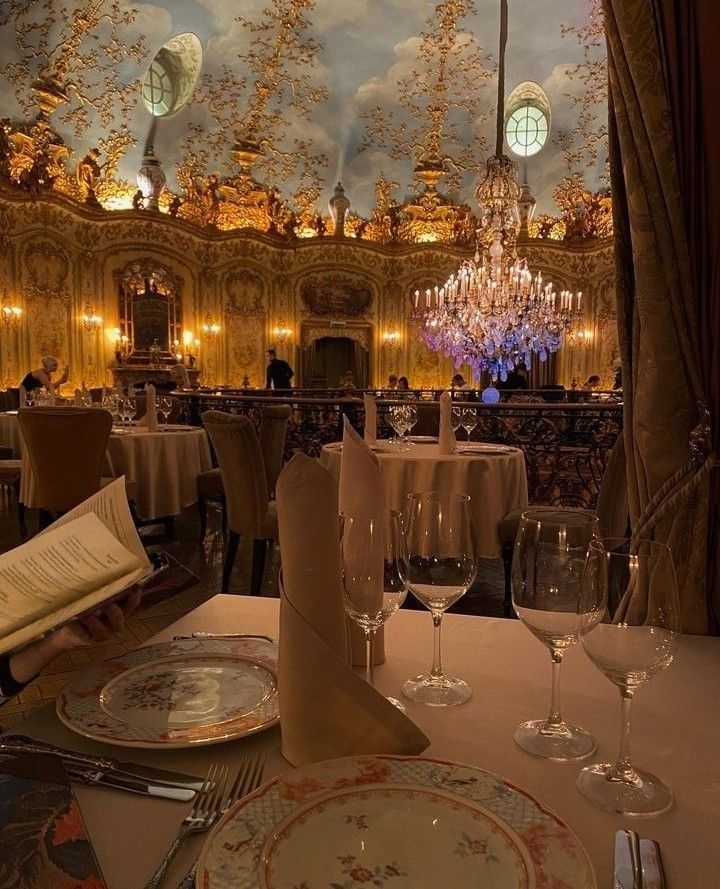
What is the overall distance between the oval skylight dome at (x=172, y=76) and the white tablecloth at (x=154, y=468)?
10486mm

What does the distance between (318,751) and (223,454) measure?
122 inches

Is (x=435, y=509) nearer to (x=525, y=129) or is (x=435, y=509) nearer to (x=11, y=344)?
(x=11, y=344)

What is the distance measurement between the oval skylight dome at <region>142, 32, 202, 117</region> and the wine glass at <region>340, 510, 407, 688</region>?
14169mm

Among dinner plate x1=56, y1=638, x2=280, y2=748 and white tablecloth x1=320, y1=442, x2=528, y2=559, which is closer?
dinner plate x1=56, y1=638, x2=280, y2=748

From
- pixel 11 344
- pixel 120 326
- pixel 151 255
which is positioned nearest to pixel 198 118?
pixel 151 255

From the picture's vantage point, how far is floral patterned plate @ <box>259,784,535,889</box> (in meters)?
0.49

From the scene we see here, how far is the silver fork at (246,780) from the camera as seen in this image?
61 cm

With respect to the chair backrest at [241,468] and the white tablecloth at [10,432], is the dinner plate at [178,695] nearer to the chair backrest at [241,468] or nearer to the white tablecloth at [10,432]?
the chair backrest at [241,468]

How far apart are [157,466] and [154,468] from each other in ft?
0.10

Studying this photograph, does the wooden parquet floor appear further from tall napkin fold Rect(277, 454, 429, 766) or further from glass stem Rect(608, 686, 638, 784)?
glass stem Rect(608, 686, 638, 784)

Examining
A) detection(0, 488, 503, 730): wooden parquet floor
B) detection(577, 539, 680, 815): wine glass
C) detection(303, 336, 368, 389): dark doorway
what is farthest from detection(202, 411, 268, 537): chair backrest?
detection(303, 336, 368, 389): dark doorway

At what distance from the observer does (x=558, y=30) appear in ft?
41.6

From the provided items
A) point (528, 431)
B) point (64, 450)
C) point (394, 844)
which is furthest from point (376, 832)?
point (528, 431)

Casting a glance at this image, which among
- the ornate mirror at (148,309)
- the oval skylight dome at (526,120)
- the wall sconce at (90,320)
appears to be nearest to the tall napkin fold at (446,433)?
the ornate mirror at (148,309)
